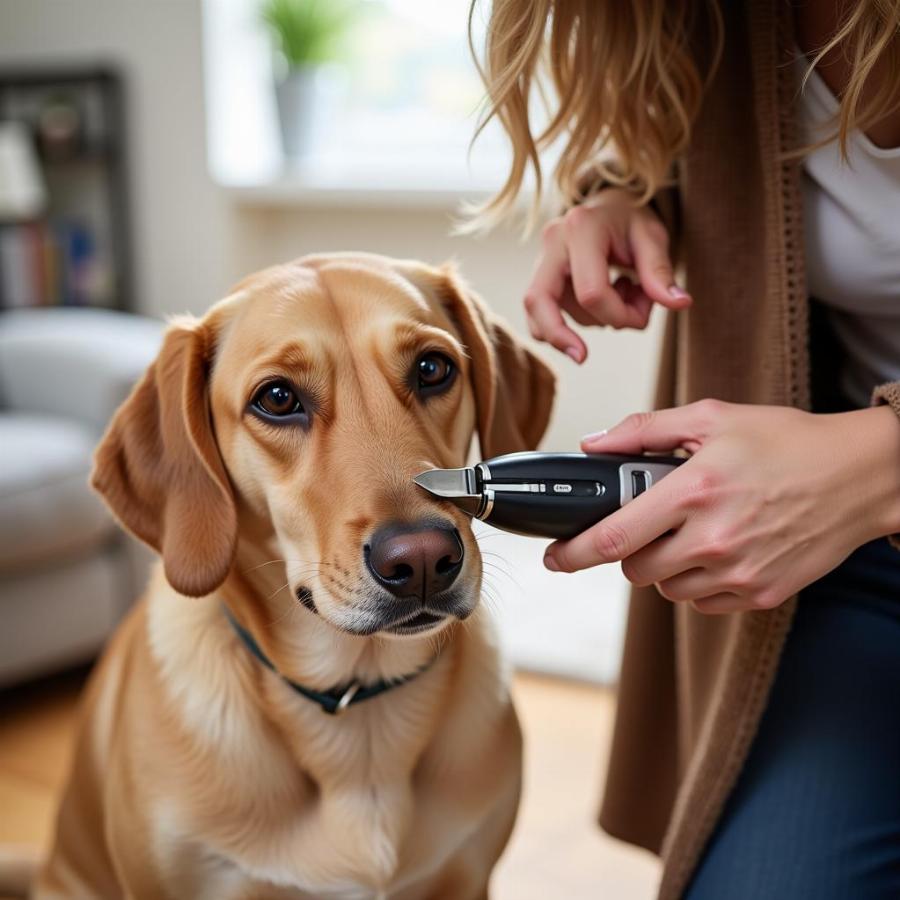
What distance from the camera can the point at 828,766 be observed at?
1.14 meters

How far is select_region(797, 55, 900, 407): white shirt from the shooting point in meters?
1.12

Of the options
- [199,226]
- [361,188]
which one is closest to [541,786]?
[361,188]

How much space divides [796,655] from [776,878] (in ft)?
0.80

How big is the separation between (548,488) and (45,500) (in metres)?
1.67

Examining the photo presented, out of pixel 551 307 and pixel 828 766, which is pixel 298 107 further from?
pixel 828 766

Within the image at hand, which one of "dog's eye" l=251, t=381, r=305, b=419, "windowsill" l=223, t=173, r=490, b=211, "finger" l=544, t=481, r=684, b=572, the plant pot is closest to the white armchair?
"windowsill" l=223, t=173, r=490, b=211

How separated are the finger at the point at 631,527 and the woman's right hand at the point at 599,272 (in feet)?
0.96

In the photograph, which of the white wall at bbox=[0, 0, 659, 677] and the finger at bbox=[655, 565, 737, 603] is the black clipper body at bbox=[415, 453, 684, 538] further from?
the white wall at bbox=[0, 0, 659, 677]

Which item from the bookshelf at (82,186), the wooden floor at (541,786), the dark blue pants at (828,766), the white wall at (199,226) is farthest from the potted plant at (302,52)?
the dark blue pants at (828,766)

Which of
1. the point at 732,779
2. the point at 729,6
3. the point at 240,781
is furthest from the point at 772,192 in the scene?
the point at 240,781

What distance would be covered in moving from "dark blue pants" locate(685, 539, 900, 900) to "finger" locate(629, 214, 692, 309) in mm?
344

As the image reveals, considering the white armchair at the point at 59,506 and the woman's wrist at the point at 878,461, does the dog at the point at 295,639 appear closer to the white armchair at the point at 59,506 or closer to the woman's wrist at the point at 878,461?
the woman's wrist at the point at 878,461

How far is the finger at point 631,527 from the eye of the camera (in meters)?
0.93

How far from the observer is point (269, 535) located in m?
1.18
